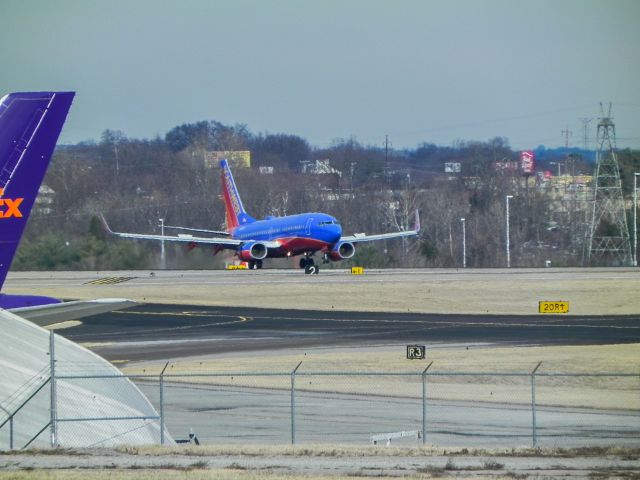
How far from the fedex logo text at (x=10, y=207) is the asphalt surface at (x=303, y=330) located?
18.7 m

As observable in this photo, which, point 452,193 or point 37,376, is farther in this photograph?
point 452,193

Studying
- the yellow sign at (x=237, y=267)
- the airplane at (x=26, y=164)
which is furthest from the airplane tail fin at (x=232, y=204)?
the airplane at (x=26, y=164)

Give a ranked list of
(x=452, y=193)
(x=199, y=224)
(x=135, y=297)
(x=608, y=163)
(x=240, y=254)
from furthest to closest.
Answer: (x=452, y=193), (x=199, y=224), (x=608, y=163), (x=240, y=254), (x=135, y=297)

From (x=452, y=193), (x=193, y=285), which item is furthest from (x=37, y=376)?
(x=452, y=193)

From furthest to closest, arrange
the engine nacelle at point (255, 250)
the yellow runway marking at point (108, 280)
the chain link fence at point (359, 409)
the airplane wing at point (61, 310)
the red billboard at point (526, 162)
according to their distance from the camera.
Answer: the red billboard at point (526, 162) < the engine nacelle at point (255, 250) < the yellow runway marking at point (108, 280) < the airplane wing at point (61, 310) < the chain link fence at point (359, 409)

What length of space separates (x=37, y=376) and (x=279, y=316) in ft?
120

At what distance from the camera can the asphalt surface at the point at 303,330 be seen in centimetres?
4659

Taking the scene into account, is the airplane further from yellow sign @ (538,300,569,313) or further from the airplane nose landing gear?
the airplane nose landing gear

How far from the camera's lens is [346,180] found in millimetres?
150625

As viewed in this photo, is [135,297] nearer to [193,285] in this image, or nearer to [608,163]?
[193,285]

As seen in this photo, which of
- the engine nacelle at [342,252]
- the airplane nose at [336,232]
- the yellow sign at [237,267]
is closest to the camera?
the airplane nose at [336,232]

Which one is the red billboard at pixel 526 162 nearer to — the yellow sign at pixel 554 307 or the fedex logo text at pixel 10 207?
the yellow sign at pixel 554 307

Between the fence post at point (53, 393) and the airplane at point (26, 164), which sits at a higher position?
the airplane at point (26, 164)

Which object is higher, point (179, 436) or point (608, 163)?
point (608, 163)
